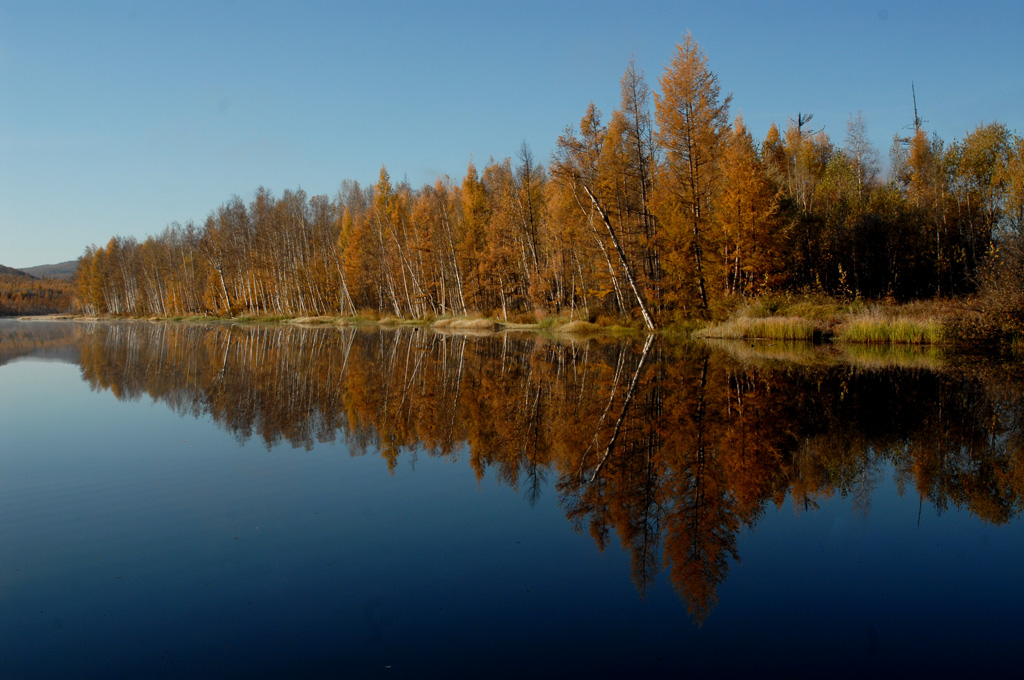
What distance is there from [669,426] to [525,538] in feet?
14.1

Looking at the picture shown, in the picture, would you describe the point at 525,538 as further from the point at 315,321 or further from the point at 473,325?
the point at 315,321

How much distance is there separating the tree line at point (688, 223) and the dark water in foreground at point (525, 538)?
15.8 meters

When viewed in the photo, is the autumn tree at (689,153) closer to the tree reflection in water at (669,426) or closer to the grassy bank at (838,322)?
the grassy bank at (838,322)

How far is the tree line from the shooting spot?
26656 mm

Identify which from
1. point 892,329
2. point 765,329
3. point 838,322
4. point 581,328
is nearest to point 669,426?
point 892,329

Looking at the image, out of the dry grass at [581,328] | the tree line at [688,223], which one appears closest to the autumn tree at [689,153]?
the tree line at [688,223]

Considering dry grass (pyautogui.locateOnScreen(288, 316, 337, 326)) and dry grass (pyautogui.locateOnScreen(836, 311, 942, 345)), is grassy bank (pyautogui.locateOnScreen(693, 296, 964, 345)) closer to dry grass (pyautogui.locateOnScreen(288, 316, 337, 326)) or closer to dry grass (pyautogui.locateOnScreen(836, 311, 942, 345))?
dry grass (pyautogui.locateOnScreen(836, 311, 942, 345))

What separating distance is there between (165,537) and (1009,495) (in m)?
7.79

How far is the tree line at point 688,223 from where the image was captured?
87.5 feet

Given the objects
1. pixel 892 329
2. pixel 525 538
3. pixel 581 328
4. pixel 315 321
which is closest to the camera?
pixel 525 538

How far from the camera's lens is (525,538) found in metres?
5.21

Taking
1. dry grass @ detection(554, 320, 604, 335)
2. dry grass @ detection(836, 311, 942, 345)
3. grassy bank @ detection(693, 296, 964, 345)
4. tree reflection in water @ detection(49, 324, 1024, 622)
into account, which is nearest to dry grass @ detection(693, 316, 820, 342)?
grassy bank @ detection(693, 296, 964, 345)

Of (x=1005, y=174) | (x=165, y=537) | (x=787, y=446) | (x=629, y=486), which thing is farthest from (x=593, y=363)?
(x=1005, y=174)

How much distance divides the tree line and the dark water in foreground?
622 inches
